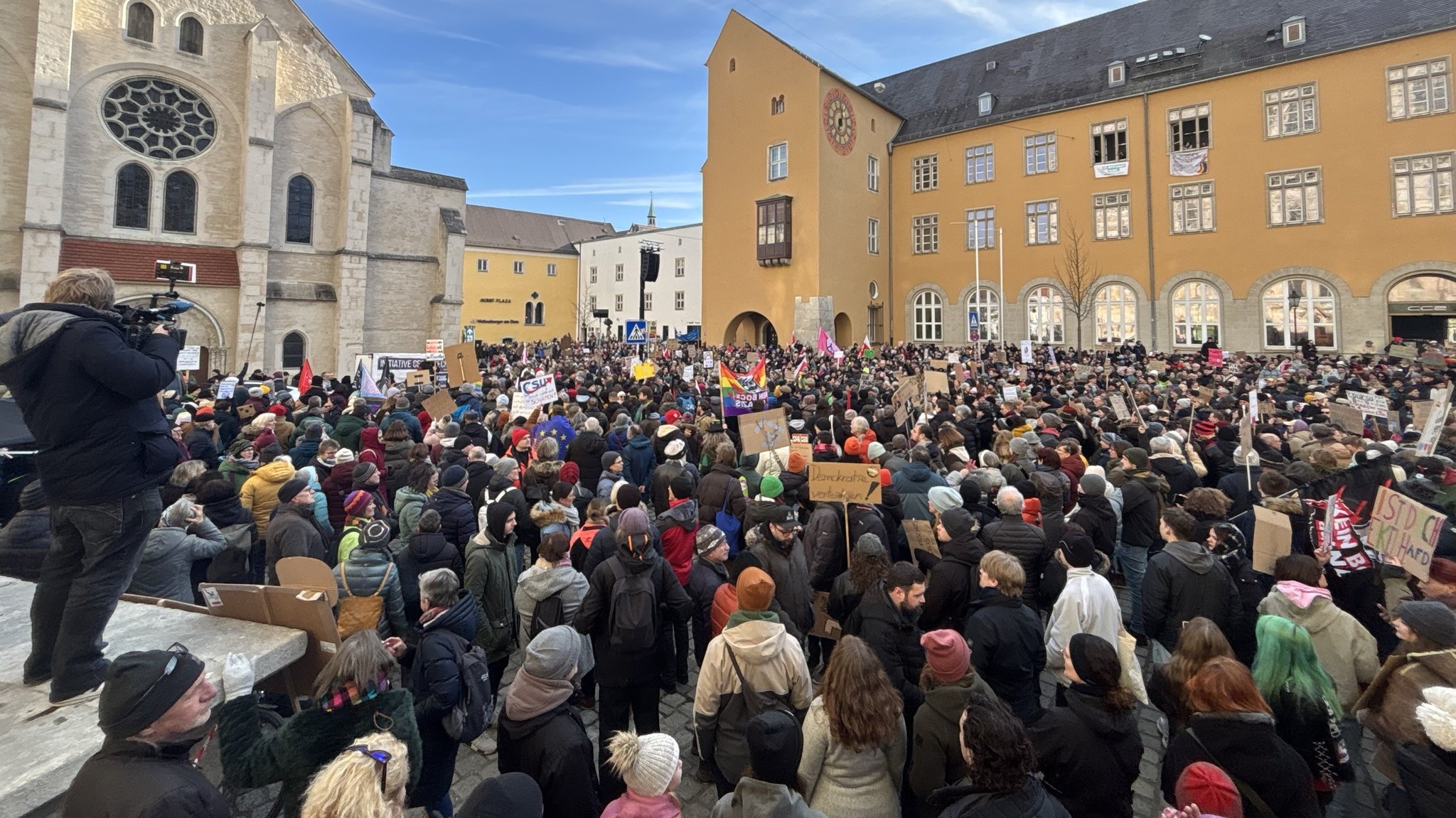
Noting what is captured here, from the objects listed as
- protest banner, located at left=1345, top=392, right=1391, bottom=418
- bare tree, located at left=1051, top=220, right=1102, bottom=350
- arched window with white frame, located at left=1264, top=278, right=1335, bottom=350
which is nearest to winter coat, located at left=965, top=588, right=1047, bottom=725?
protest banner, located at left=1345, top=392, right=1391, bottom=418

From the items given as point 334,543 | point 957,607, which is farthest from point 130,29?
point 957,607

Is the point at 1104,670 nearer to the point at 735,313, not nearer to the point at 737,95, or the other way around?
the point at 735,313

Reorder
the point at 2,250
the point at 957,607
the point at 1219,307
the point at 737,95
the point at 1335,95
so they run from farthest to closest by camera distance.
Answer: the point at 737,95, the point at 1219,307, the point at 1335,95, the point at 2,250, the point at 957,607

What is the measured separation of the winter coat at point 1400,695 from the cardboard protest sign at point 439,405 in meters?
10.0

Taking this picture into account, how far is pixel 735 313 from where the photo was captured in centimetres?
3575

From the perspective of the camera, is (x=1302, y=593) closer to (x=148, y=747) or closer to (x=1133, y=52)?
(x=148, y=747)

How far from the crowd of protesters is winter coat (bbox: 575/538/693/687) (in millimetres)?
19

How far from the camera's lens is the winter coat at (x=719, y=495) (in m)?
6.21

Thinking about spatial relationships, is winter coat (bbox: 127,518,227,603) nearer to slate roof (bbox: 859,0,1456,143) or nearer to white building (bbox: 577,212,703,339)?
slate roof (bbox: 859,0,1456,143)

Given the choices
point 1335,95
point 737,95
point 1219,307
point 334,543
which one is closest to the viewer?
point 334,543

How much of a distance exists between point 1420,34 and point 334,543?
3639 centimetres

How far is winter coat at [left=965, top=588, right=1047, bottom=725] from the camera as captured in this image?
3.76m

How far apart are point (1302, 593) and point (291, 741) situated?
17.4ft

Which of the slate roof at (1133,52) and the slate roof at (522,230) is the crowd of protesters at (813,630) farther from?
the slate roof at (522,230)
